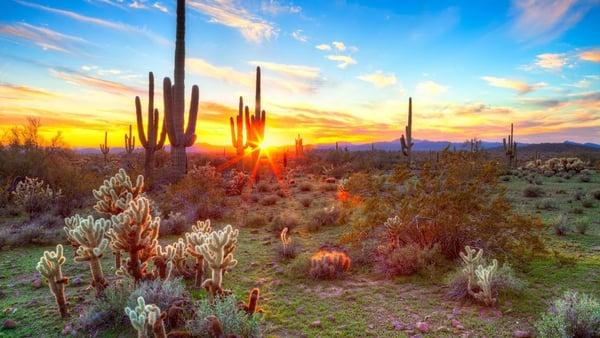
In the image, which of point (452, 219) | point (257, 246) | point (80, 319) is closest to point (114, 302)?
point (80, 319)

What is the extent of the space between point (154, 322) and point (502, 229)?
6.26m

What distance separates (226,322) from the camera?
4234 mm

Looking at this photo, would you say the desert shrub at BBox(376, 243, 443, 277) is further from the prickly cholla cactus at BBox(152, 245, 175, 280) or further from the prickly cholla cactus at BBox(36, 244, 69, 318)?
the prickly cholla cactus at BBox(36, 244, 69, 318)

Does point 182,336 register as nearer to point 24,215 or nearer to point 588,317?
point 588,317

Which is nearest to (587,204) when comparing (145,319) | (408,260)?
(408,260)

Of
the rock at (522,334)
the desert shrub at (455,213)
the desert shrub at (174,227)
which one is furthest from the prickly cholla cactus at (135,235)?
the desert shrub at (174,227)

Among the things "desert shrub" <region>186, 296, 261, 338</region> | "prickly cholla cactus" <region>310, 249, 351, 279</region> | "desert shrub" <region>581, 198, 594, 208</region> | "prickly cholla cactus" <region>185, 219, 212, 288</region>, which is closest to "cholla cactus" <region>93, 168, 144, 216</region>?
"prickly cholla cactus" <region>185, 219, 212, 288</region>

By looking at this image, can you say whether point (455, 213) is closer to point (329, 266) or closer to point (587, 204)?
point (329, 266)

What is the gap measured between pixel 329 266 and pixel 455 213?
101 inches

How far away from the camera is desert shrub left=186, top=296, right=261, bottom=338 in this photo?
13.8ft

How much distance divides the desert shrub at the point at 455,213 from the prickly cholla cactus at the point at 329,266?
25.2 inches

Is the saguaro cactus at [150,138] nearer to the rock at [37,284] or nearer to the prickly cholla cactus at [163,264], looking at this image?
the rock at [37,284]

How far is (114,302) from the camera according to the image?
4895 mm

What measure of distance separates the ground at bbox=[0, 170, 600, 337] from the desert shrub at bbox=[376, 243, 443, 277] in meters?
0.18
